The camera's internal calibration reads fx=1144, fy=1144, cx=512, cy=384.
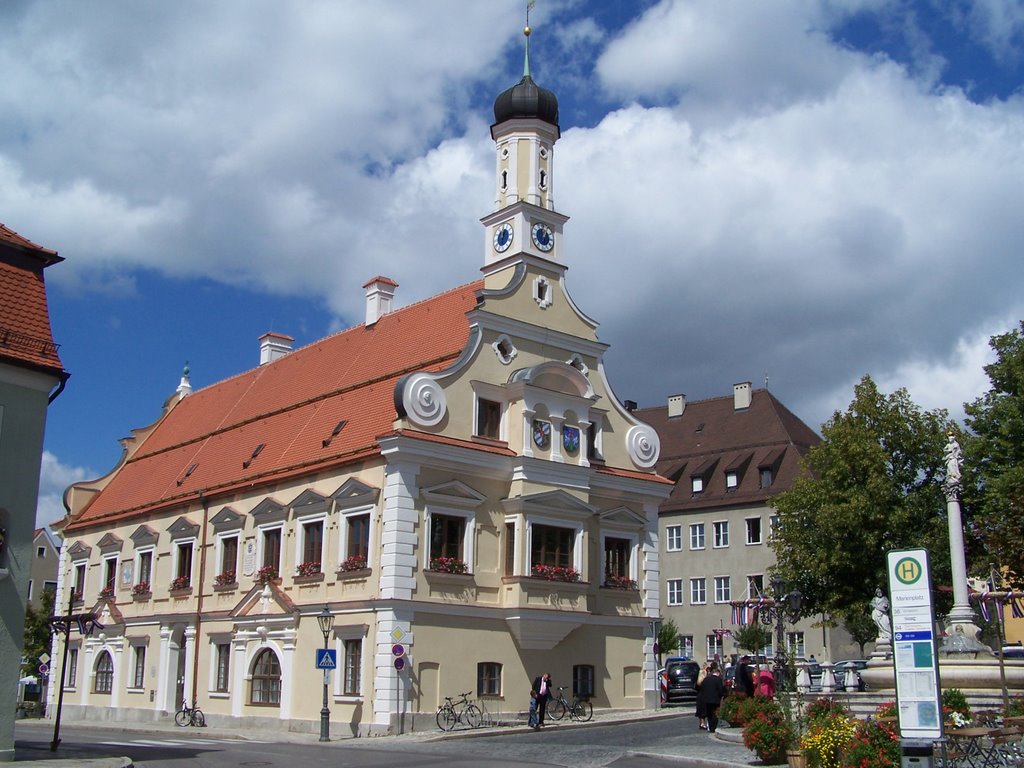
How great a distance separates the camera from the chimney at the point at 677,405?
245ft

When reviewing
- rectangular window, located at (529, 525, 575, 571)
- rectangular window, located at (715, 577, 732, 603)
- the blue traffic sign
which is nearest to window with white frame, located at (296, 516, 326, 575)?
the blue traffic sign

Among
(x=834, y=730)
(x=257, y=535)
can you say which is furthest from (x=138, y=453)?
(x=834, y=730)

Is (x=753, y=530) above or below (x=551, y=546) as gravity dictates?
above

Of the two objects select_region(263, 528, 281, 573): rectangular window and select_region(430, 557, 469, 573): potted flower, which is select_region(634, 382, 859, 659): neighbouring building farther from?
select_region(430, 557, 469, 573): potted flower

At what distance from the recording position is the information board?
13.9 meters

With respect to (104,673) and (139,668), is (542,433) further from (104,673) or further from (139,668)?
(104,673)

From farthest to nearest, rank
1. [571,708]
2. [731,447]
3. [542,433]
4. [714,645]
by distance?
[731,447]
[714,645]
[542,433]
[571,708]

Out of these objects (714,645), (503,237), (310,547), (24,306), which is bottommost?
(714,645)

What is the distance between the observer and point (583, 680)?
36969 mm

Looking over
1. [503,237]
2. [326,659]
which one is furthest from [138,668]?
[503,237]

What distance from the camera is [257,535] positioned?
128ft

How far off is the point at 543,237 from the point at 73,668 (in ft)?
91.2

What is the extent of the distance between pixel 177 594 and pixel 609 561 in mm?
16354

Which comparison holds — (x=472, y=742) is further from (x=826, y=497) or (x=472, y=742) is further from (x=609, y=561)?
(x=826, y=497)
